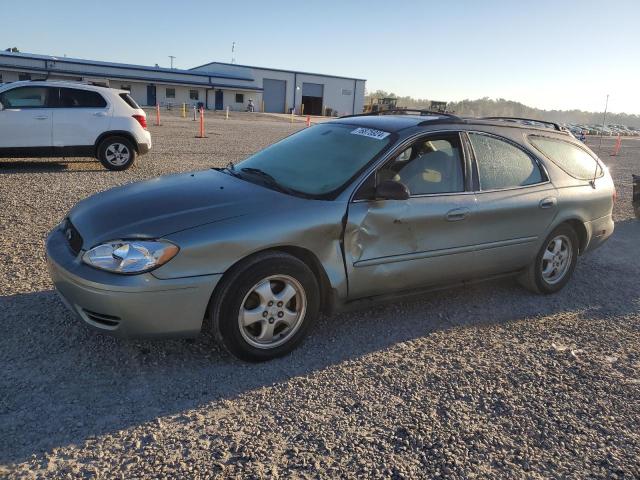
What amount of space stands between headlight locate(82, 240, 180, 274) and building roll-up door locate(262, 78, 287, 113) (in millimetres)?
61933

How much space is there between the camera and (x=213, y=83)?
5662 centimetres

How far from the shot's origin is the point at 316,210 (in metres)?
3.48

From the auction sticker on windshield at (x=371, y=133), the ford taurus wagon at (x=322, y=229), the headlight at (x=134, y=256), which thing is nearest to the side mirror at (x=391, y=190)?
the ford taurus wagon at (x=322, y=229)

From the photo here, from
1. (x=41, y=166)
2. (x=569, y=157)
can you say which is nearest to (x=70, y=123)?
(x=41, y=166)

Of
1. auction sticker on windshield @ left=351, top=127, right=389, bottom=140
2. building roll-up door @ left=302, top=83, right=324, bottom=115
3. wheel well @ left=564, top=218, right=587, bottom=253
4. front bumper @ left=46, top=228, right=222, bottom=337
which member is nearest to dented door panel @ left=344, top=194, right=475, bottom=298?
auction sticker on windshield @ left=351, top=127, right=389, bottom=140

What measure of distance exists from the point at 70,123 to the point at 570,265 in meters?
8.95

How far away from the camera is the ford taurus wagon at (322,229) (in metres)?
3.07

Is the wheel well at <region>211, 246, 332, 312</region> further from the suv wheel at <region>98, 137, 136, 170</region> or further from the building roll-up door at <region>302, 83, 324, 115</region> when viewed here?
the building roll-up door at <region>302, 83, 324, 115</region>

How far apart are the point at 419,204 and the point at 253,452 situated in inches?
85.0

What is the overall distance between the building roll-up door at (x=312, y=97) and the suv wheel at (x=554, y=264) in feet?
206

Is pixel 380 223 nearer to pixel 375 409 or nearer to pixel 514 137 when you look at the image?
pixel 375 409

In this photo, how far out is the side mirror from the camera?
3594 mm

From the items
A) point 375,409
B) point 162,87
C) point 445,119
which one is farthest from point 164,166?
point 162,87

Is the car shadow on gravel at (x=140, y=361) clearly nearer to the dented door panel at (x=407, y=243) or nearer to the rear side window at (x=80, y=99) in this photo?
the dented door panel at (x=407, y=243)
